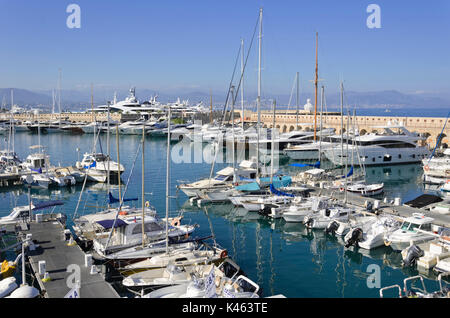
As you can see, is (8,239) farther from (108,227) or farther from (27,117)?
(27,117)

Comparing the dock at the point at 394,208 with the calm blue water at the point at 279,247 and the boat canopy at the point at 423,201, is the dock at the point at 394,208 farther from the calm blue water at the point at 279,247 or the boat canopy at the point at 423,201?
the calm blue water at the point at 279,247

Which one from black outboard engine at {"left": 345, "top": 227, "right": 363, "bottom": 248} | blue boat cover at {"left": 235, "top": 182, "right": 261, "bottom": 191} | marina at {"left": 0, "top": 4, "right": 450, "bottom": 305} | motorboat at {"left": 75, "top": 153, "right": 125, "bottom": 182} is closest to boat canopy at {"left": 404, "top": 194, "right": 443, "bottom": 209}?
marina at {"left": 0, "top": 4, "right": 450, "bottom": 305}

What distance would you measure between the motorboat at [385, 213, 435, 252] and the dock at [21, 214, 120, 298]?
13.5 meters

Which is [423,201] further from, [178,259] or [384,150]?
[384,150]

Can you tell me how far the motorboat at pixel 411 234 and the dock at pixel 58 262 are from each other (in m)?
13.5

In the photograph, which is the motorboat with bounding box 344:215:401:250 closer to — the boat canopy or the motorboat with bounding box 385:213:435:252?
the motorboat with bounding box 385:213:435:252

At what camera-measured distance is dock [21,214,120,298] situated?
43.0ft

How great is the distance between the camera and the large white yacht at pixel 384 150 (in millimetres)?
45719

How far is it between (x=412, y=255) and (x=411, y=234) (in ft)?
7.58

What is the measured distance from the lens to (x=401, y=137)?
1892 inches

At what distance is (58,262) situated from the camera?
15.6m

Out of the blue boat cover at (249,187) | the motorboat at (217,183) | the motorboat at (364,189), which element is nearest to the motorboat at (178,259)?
the blue boat cover at (249,187)

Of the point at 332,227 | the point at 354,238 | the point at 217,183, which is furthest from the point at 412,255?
the point at 217,183
